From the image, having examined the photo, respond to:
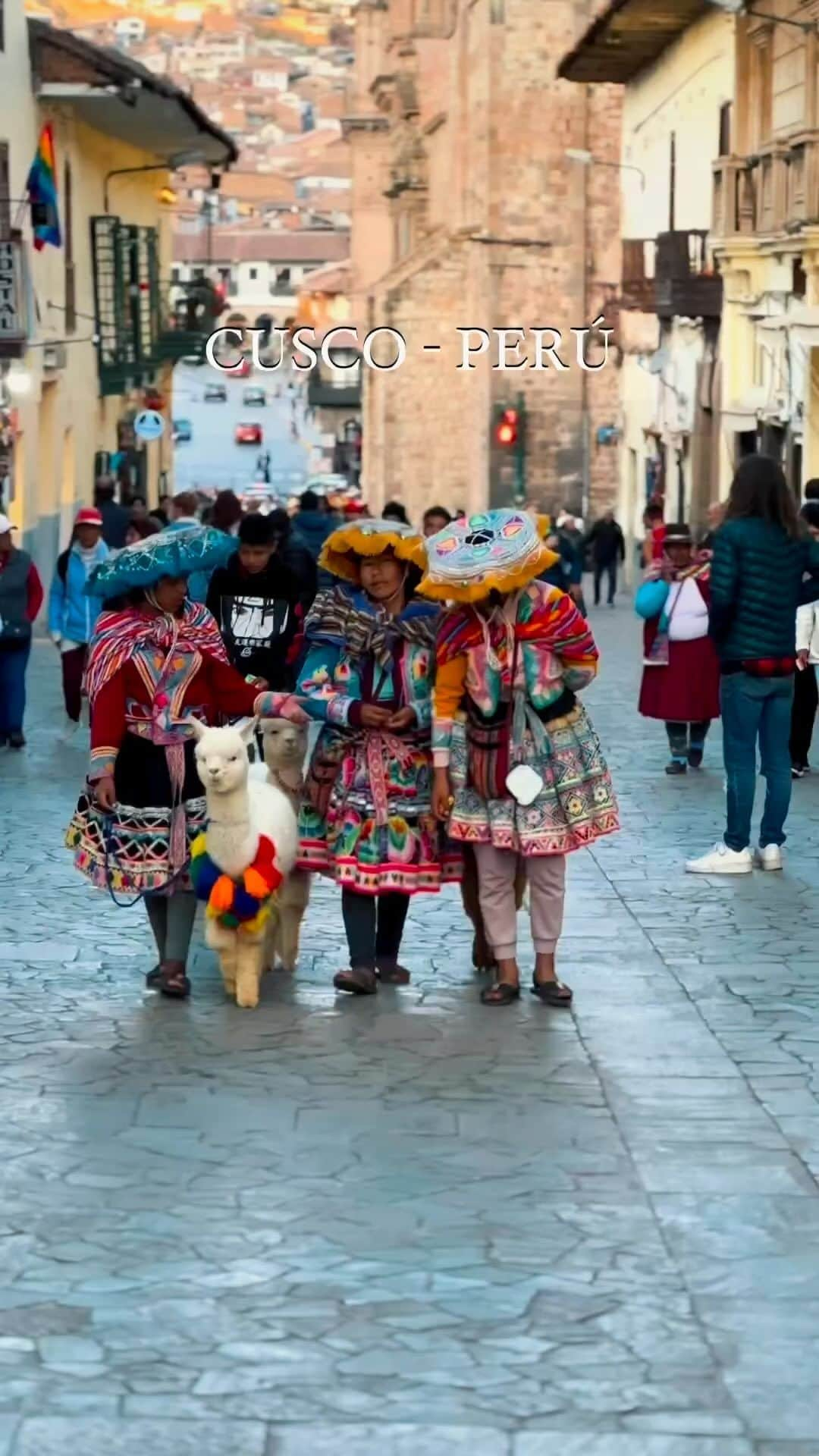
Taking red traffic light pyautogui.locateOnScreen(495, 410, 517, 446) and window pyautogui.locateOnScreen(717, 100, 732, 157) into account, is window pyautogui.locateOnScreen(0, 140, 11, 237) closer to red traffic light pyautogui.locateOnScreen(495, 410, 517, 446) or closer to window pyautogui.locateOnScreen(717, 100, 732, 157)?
window pyautogui.locateOnScreen(717, 100, 732, 157)

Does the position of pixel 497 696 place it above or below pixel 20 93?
below

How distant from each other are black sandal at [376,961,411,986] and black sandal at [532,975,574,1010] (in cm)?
53

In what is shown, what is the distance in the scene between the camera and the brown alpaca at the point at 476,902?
30.4 feet

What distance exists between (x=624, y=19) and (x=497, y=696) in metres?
31.0

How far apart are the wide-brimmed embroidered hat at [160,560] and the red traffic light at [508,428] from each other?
4785cm

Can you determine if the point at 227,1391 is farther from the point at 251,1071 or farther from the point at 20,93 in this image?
the point at 20,93

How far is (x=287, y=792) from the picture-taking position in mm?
9711

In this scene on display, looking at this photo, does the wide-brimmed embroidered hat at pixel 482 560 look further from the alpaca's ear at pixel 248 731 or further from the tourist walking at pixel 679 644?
the tourist walking at pixel 679 644

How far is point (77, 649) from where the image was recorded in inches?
715

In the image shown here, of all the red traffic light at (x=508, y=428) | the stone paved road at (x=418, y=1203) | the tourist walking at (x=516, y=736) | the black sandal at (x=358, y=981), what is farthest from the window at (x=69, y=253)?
the tourist walking at (x=516, y=736)

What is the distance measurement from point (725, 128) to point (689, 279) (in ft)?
6.14

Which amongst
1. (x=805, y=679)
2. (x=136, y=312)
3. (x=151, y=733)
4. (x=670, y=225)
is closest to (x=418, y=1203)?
(x=151, y=733)

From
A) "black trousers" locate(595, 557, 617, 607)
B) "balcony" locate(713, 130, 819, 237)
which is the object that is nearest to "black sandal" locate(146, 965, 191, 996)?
"balcony" locate(713, 130, 819, 237)

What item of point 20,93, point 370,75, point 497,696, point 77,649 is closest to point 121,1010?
point 497,696
